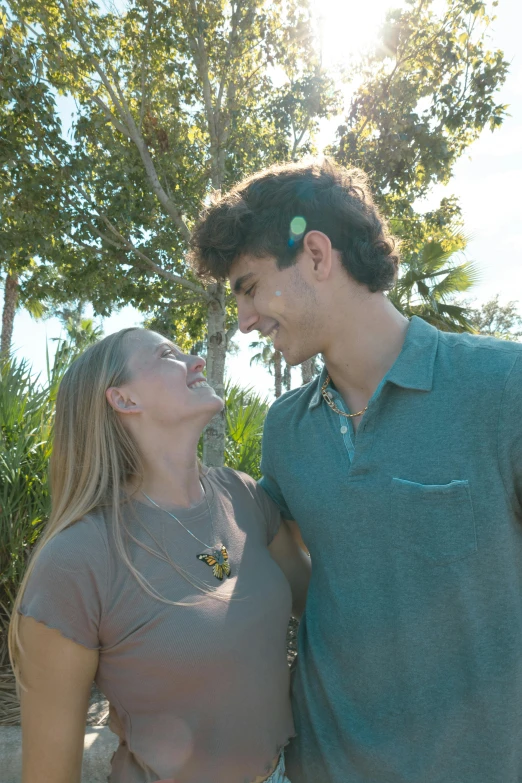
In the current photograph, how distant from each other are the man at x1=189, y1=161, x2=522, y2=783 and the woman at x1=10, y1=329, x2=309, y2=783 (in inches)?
8.2

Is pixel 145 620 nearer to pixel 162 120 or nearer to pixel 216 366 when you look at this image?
pixel 216 366

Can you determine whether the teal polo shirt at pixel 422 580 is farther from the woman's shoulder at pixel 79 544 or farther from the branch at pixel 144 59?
the branch at pixel 144 59

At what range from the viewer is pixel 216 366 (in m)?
6.92

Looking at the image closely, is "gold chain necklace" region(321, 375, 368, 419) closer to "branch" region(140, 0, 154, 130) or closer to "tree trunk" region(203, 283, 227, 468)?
"tree trunk" region(203, 283, 227, 468)

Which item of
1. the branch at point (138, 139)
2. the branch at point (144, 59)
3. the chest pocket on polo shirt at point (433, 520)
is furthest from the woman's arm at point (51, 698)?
the branch at point (144, 59)

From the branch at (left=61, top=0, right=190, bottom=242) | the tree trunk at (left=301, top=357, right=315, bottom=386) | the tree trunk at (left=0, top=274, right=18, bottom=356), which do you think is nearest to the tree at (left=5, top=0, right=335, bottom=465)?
the branch at (left=61, top=0, right=190, bottom=242)

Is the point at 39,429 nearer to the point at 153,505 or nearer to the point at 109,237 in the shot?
the point at 153,505

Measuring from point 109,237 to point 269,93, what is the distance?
3.16 metres

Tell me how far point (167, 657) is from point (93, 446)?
2.45 feet

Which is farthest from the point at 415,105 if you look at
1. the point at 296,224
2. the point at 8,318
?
the point at 8,318

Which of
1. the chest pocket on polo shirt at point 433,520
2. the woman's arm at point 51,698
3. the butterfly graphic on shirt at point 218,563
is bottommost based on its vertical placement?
the woman's arm at point 51,698

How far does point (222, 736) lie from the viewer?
1.75 m

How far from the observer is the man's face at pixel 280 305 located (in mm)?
2127

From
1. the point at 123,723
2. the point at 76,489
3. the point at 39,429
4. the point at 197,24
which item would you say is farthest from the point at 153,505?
the point at 197,24
